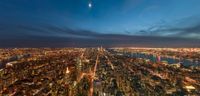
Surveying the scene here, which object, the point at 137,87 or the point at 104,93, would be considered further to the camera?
the point at 137,87

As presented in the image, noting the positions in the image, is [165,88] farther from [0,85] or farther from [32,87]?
[0,85]

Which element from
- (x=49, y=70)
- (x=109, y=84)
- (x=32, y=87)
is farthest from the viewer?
(x=49, y=70)

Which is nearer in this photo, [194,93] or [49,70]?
[194,93]

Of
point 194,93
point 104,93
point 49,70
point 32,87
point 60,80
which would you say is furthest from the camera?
point 49,70

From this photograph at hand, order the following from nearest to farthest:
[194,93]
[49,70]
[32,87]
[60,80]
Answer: [194,93] < [32,87] < [60,80] < [49,70]

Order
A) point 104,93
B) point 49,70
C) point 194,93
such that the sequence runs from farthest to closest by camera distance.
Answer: point 49,70, point 194,93, point 104,93

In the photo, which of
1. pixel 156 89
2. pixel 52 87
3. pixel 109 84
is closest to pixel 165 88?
pixel 156 89

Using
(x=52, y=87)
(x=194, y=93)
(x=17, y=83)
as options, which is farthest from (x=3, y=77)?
(x=194, y=93)

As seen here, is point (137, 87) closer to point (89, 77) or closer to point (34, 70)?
point (89, 77)
